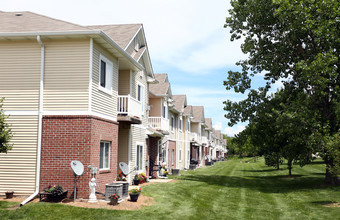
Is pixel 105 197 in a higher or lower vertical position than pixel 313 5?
lower

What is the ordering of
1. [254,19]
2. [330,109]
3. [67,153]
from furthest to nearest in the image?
[254,19] < [330,109] < [67,153]

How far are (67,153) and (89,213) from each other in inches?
121

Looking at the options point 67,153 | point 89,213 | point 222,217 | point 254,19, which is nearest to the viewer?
point 89,213

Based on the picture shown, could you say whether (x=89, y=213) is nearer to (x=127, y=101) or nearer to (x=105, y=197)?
(x=105, y=197)

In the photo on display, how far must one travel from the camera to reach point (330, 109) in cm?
2395

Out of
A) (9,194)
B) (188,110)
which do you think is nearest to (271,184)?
(9,194)

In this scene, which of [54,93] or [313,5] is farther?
[313,5]

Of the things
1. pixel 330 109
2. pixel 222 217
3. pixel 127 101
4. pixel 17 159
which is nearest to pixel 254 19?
pixel 330 109

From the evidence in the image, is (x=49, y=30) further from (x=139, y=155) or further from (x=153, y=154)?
(x=153, y=154)

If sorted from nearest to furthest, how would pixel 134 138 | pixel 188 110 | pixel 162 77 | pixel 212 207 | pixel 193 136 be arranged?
pixel 212 207
pixel 134 138
pixel 162 77
pixel 188 110
pixel 193 136

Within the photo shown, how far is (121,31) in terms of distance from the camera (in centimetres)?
2144

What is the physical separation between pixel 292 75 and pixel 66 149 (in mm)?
19049

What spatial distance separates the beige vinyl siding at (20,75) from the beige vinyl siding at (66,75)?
0.50 meters

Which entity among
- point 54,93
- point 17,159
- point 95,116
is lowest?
point 17,159
